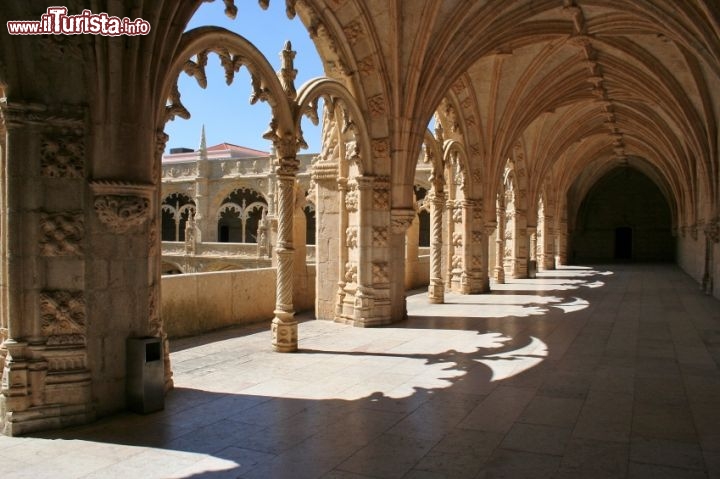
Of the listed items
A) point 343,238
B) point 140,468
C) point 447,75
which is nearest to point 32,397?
point 140,468

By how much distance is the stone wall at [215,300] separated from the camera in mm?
7129

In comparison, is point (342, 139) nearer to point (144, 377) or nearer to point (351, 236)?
point (351, 236)

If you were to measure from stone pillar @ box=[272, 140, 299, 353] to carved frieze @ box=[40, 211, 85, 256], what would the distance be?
259 cm

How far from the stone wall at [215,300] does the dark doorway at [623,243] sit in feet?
91.1

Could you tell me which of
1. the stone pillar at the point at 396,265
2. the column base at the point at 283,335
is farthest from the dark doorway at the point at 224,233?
the column base at the point at 283,335

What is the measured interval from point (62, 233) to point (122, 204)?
1.41 ft

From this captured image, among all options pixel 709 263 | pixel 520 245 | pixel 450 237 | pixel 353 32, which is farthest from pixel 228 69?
pixel 520 245

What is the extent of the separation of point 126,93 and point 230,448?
252 cm

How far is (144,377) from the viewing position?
4.16 metres

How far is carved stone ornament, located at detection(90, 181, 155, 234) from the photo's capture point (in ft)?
13.2

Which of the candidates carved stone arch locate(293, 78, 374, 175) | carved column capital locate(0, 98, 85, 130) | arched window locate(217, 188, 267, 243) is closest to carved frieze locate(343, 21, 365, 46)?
carved stone arch locate(293, 78, 374, 175)

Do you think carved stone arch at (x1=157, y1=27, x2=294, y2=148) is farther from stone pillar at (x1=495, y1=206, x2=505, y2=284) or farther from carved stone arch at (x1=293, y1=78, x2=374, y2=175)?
stone pillar at (x1=495, y1=206, x2=505, y2=284)

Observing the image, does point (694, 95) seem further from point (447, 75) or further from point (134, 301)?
point (134, 301)

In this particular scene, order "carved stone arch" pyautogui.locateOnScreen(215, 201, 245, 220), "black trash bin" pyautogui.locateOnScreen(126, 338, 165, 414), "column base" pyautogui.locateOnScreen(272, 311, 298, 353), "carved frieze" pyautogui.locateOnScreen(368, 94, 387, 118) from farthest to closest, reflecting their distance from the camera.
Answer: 1. "carved stone arch" pyautogui.locateOnScreen(215, 201, 245, 220)
2. "carved frieze" pyautogui.locateOnScreen(368, 94, 387, 118)
3. "column base" pyautogui.locateOnScreen(272, 311, 298, 353)
4. "black trash bin" pyautogui.locateOnScreen(126, 338, 165, 414)
